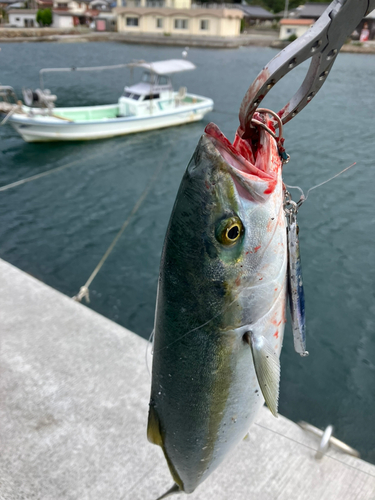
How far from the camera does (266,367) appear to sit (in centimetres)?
133

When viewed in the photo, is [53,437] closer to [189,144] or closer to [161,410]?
[161,410]

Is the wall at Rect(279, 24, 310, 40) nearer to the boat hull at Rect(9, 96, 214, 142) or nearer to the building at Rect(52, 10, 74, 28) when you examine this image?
the boat hull at Rect(9, 96, 214, 142)

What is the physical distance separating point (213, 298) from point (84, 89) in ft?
72.1

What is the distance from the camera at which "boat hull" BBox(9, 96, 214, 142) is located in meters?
13.5

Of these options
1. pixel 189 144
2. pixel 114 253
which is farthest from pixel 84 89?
pixel 114 253

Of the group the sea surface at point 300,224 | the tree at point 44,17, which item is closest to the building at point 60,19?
the tree at point 44,17

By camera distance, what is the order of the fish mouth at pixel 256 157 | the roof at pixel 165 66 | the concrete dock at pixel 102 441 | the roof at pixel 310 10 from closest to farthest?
the fish mouth at pixel 256 157
the concrete dock at pixel 102 441
the roof at pixel 165 66
the roof at pixel 310 10

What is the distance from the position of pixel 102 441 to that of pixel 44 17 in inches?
2635

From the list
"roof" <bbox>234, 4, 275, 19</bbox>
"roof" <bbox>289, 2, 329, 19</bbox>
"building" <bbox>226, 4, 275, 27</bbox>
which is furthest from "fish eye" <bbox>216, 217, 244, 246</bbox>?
"roof" <bbox>234, 4, 275, 19</bbox>

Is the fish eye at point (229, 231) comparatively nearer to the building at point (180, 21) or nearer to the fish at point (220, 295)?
the fish at point (220, 295)

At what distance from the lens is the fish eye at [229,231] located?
1.18 meters

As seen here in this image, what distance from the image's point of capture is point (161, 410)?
1626 mm

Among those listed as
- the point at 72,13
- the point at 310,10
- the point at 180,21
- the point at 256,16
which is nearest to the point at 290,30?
the point at 310,10

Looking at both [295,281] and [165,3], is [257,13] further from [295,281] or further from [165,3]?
[295,281]
